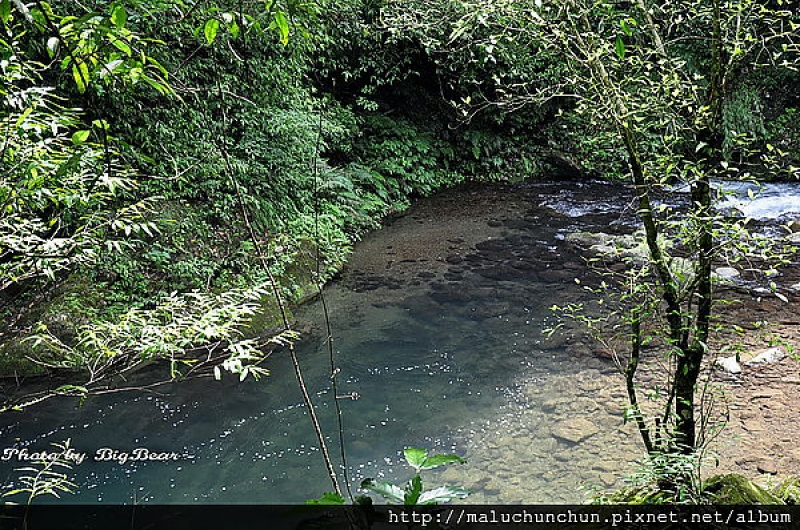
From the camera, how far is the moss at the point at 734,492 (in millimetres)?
2570

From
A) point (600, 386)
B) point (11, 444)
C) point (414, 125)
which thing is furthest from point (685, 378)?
point (414, 125)

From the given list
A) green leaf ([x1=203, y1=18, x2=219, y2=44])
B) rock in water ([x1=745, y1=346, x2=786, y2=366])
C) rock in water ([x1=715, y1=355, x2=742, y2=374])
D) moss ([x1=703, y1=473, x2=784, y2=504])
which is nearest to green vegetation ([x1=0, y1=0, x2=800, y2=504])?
green leaf ([x1=203, y1=18, x2=219, y2=44])

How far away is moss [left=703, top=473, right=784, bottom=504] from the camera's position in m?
2.57

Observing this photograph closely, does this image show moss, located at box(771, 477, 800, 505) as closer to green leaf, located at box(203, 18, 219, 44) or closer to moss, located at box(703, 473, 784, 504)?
moss, located at box(703, 473, 784, 504)

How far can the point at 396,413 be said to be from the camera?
4859 millimetres

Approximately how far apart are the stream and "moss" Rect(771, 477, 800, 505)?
2.72 ft

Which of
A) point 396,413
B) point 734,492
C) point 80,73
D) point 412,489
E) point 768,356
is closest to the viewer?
point 412,489

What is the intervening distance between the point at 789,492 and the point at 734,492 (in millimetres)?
415

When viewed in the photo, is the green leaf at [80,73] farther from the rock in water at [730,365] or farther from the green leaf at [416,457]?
the rock in water at [730,365]

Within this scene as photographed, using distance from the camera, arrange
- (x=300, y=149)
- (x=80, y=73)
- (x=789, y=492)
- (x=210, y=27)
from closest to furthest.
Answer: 1. (x=80, y=73)
2. (x=210, y=27)
3. (x=789, y=492)
4. (x=300, y=149)

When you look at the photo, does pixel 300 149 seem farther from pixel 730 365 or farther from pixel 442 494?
pixel 442 494

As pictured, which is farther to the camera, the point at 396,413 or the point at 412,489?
the point at 396,413

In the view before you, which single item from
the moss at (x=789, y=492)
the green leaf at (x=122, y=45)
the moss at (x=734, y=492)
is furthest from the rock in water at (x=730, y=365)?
the green leaf at (x=122, y=45)

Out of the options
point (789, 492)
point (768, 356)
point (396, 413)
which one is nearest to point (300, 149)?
point (396, 413)
